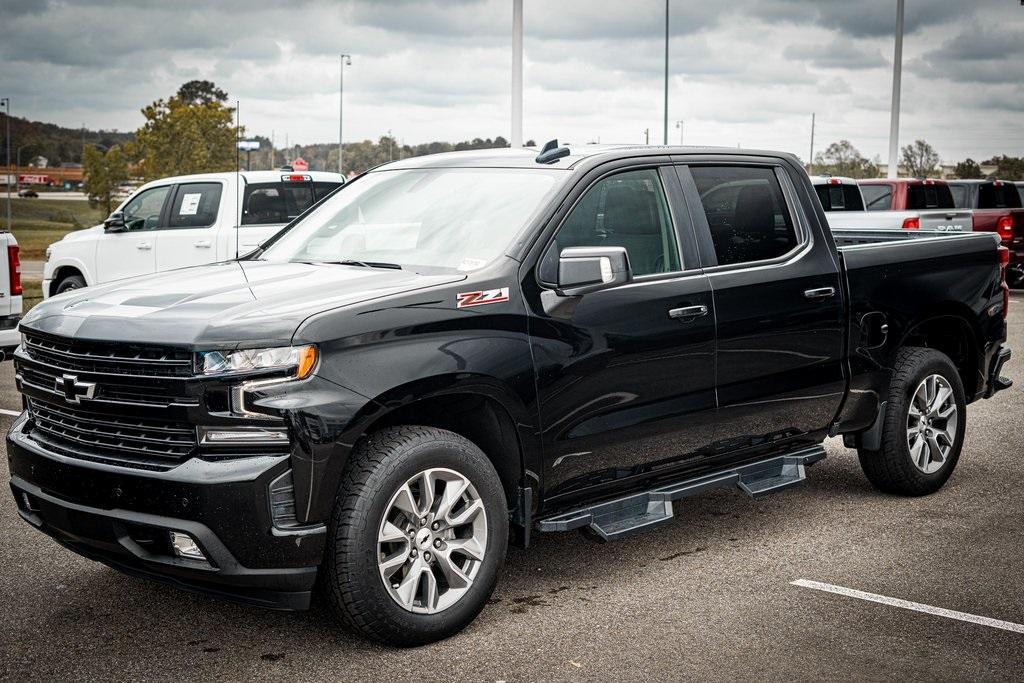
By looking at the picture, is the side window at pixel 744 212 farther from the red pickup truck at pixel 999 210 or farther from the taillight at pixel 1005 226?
the taillight at pixel 1005 226

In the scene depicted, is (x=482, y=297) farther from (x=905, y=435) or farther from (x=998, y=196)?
(x=998, y=196)

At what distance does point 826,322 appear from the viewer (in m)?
5.98

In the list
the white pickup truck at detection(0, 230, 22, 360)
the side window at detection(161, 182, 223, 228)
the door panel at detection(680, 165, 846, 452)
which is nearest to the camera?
the door panel at detection(680, 165, 846, 452)

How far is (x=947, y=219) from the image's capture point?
18578 mm

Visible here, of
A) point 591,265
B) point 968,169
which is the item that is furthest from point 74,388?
point 968,169

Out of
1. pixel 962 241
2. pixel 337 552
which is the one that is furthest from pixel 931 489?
pixel 337 552

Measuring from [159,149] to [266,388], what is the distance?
5003 centimetres

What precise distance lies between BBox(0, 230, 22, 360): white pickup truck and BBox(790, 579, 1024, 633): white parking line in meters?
6.25

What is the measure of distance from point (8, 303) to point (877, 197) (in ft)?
49.7

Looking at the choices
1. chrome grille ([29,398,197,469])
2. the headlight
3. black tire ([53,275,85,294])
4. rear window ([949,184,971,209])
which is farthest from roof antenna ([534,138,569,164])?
rear window ([949,184,971,209])

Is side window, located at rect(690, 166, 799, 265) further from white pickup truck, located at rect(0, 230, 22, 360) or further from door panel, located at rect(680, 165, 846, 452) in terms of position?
white pickup truck, located at rect(0, 230, 22, 360)

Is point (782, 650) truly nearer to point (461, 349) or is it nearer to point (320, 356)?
point (461, 349)

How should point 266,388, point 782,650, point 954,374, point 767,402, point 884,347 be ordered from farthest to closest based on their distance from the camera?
point 954,374 → point 884,347 → point 767,402 → point 782,650 → point 266,388

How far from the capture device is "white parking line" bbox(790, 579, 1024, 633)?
4.71 meters
